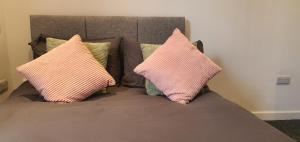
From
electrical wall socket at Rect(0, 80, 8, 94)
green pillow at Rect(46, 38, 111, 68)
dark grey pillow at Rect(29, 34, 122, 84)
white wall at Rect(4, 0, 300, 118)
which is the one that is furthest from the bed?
white wall at Rect(4, 0, 300, 118)

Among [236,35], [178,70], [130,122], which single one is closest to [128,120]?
[130,122]

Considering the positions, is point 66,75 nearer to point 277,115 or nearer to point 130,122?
point 130,122

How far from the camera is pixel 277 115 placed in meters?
3.21

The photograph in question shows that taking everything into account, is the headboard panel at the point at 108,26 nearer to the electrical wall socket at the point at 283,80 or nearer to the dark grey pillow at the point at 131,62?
the dark grey pillow at the point at 131,62

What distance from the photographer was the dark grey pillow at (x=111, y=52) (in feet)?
8.21

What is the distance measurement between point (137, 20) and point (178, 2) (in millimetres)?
417

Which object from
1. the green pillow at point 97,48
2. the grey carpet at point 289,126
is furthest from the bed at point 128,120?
the grey carpet at point 289,126

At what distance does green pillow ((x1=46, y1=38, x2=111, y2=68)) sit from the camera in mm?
2387

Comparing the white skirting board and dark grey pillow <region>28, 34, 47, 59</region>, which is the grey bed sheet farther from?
the white skirting board

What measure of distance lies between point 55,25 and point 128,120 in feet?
4.62

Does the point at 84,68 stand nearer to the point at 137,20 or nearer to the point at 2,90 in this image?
the point at 137,20

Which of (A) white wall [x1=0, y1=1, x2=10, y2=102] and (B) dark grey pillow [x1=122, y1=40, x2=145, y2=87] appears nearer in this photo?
(B) dark grey pillow [x1=122, y1=40, x2=145, y2=87]

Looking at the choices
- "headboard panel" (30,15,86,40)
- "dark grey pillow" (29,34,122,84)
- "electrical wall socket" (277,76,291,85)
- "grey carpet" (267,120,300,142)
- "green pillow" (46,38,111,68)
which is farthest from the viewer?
"electrical wall socket" (277,76,291,85)

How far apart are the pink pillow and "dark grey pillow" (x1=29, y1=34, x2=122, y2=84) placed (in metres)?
0.33
